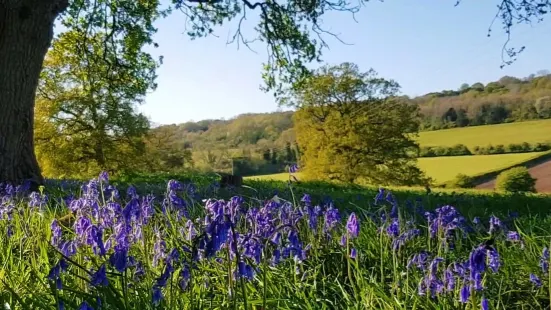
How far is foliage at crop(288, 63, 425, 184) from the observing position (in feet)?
96.7

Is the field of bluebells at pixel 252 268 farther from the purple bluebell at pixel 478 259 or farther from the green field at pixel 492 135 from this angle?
the green field at pixel 492 135

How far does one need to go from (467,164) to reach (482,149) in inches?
207

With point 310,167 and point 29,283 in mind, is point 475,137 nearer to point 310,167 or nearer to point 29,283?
point 310,167

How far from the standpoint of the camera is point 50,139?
26688 mm

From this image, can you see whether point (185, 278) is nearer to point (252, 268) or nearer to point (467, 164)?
point (252, 268)

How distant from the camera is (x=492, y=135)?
2116 inches

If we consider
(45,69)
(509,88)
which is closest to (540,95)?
(509,88)

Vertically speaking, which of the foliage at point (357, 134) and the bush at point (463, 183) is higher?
the foliage at point (357, 134)

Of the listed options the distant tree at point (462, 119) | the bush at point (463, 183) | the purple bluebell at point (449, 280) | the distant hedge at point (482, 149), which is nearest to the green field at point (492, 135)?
the distant hedge at point (482, 149)

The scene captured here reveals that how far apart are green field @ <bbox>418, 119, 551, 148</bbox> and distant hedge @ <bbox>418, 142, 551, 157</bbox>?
525mm

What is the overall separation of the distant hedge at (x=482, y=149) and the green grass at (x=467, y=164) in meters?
1.16

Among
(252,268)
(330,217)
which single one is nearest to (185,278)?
(252,268)

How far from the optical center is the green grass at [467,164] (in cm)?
4241

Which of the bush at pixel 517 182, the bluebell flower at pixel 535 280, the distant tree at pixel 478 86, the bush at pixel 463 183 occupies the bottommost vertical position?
the bush at pixel 463 183
